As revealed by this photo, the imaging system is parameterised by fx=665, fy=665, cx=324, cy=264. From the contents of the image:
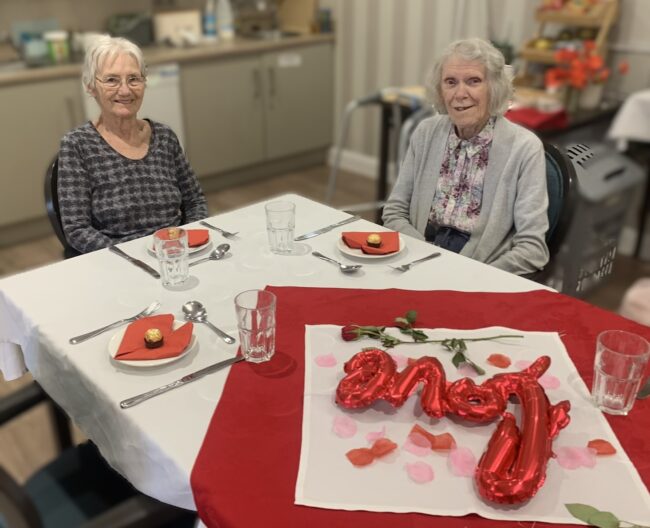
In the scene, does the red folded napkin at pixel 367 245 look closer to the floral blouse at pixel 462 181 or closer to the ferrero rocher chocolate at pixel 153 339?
the floral blouse at pixel 462 181

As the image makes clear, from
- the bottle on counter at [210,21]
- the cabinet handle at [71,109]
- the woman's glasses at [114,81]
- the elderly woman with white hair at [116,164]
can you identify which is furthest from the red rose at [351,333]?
the bottle on counter at [210,21]

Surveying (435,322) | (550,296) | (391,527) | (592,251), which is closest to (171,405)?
(391,527)

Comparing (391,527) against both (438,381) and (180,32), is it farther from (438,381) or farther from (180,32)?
(180,32)

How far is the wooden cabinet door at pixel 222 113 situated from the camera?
3.97 m

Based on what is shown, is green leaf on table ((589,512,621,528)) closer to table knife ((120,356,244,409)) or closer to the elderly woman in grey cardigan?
table knife ((120,356,244,409))

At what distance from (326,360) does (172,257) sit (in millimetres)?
456

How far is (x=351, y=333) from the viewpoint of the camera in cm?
121

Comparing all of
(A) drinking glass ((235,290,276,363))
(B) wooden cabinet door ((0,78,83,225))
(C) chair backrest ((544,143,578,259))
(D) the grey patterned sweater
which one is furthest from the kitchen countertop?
(A) drinking glass ((235,290,276,363))

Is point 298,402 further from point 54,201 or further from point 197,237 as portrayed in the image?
point 54,201

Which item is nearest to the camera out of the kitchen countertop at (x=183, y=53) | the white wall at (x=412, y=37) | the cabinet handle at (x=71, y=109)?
the white wall at (x=412, y=37)

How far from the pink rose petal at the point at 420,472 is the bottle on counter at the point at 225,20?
383 cm

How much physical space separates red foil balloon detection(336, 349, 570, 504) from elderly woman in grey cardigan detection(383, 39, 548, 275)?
2.25 feet

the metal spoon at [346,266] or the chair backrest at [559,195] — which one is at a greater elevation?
the chair backrest at [559,195]

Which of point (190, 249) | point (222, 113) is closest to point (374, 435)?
point (190, 249)
